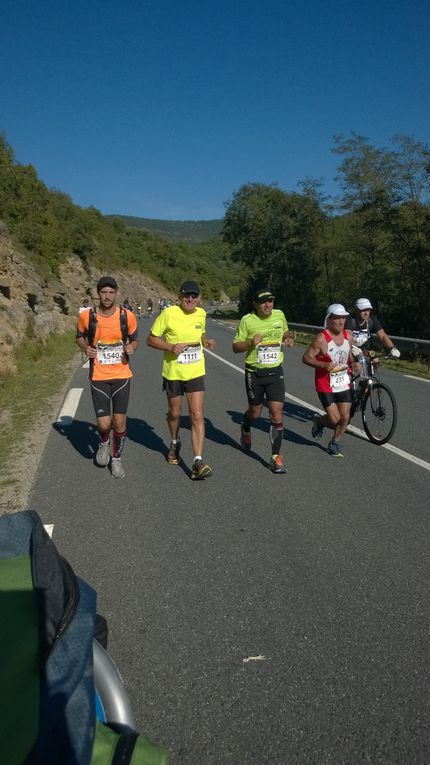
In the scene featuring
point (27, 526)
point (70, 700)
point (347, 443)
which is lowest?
point (347, 443)

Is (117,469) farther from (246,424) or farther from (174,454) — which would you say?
→ (246,424)

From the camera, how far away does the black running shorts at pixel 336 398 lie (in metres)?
7.20

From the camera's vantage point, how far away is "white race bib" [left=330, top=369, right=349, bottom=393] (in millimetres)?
7184

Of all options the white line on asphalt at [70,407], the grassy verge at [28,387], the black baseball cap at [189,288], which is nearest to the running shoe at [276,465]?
the black baseball cap at [189,288]

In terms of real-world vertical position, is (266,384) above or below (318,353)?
below

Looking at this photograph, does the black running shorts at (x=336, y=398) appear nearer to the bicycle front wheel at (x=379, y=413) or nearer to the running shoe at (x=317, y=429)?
the running shoe at (x=317, y=429)

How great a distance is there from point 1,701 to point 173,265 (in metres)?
118

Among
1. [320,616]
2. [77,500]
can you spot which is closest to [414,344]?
[77,500]

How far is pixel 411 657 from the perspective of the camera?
117 inches

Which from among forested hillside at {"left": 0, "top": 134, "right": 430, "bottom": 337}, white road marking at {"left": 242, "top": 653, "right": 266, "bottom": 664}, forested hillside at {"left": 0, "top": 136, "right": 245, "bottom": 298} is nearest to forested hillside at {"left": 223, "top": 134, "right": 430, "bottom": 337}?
forested hillside at {"left": 0, "top": 134, "right": 430, "bottom": 337}

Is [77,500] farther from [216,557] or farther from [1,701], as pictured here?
[1,701]

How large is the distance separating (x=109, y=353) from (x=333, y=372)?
2.83m

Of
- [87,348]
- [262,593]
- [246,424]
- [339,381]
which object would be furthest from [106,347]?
[262,593]

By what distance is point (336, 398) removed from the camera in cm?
728
